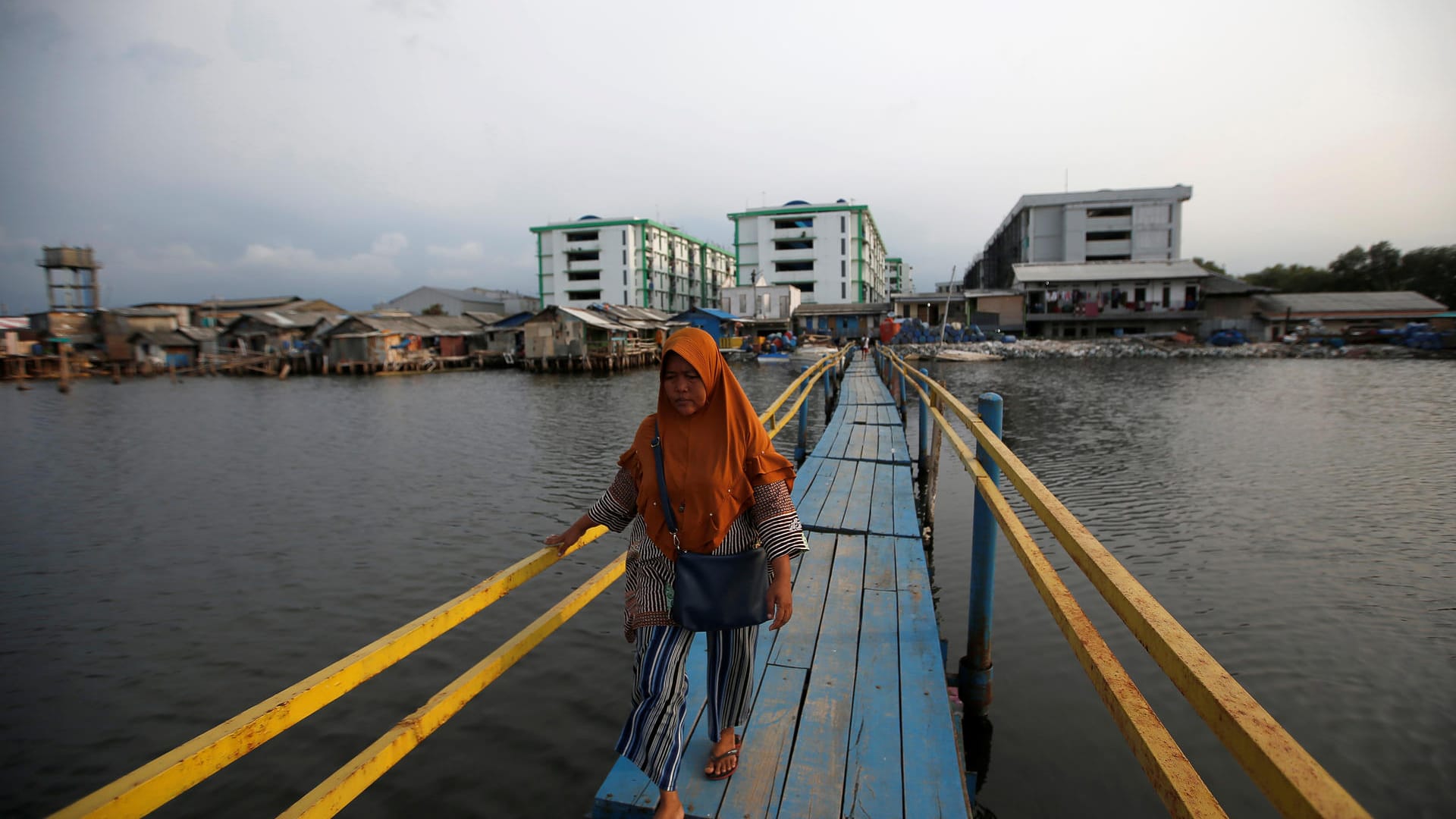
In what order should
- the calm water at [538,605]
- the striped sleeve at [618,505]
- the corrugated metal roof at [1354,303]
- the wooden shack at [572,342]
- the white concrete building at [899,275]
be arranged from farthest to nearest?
1. the white concrete building at [899,275]
2. the corrugated metal roof at [1354,303]
3. the wooden shack at [572,342]
4. the calm water at [538,605]
5. the striped sleeve at [618,505]

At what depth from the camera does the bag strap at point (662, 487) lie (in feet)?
7.76

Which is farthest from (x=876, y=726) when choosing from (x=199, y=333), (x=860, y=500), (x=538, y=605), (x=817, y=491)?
(x=199, y=333)

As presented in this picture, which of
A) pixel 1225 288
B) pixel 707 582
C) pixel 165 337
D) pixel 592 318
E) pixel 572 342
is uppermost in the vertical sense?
pixel 1225 288

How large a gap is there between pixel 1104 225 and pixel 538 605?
186ft

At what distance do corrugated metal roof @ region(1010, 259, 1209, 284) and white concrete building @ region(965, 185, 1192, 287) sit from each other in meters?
3.73

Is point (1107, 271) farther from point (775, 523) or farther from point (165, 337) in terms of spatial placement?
point (165, 337)

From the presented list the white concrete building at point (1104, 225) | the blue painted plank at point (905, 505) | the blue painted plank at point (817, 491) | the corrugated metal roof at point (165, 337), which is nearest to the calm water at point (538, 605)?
the blue painted plank at point (905, 505)

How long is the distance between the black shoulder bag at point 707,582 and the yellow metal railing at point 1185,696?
3.33 feet

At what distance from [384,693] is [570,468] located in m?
8.12

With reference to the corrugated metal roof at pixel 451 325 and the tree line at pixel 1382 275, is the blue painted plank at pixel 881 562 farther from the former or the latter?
the tree line at pixel 1382 275

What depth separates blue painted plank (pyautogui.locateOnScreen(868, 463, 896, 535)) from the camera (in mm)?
5758

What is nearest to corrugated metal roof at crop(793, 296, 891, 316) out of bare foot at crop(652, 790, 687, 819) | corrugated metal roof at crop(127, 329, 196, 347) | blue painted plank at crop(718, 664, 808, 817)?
corrugated metal roof at crop(127, 329, 196, 347)

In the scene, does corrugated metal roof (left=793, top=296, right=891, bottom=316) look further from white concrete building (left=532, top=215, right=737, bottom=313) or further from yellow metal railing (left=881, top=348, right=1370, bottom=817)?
yellow metal railing (left=881, top=348, right=1370, bottom=817)

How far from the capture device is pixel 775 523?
241cm
